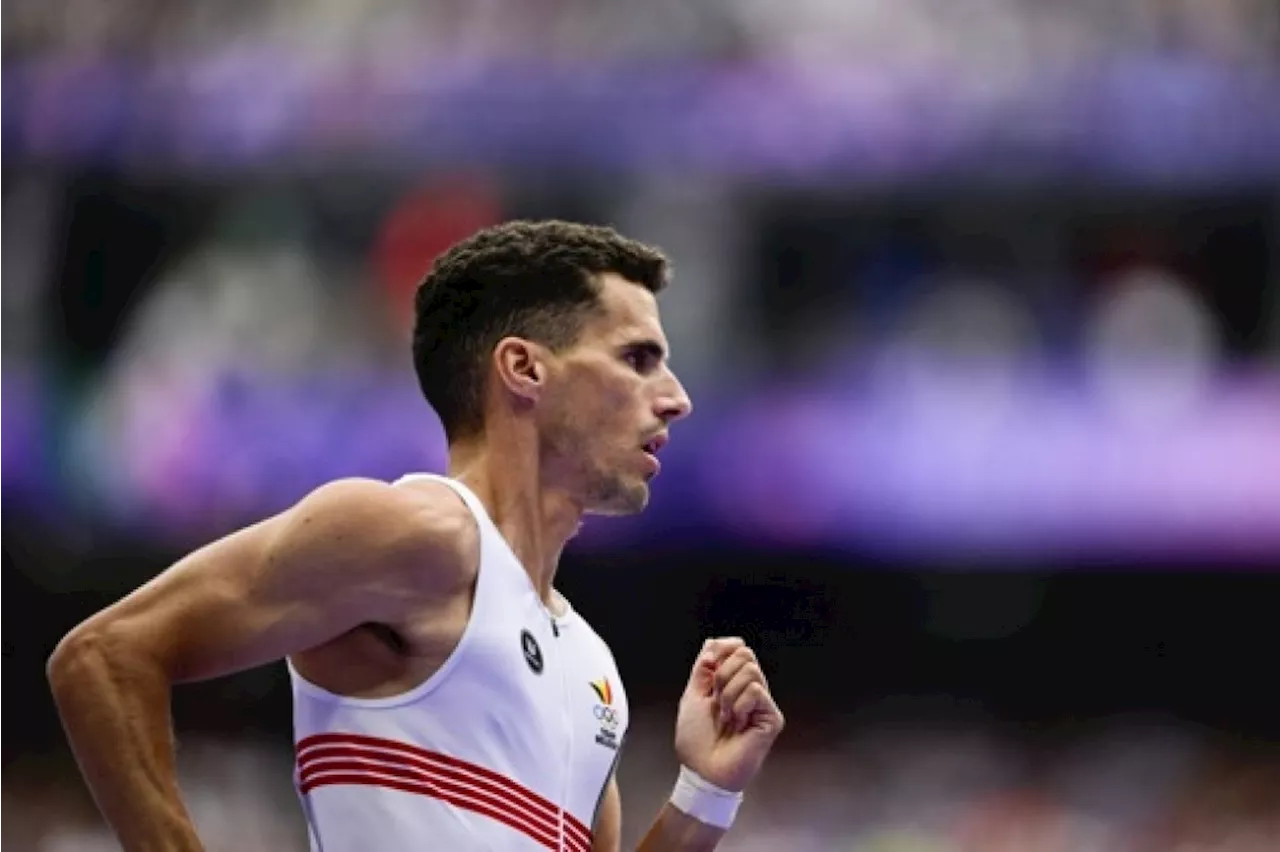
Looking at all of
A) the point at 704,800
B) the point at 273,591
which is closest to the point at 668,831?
the point at 704,800

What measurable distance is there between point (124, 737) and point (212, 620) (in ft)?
0.88

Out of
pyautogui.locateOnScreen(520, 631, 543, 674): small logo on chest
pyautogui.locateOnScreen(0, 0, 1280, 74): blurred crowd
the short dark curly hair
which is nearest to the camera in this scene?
pyautogui.locateOnScreen(520, 631, 543, 674): small logo on chest

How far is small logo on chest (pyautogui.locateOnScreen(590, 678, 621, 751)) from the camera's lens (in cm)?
455

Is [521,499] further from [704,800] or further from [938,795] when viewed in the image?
[938,795]

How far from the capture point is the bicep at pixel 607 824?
481cm

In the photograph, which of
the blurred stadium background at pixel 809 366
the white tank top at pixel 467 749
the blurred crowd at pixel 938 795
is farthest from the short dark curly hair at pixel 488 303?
the blurred stadium background at pixel 809 366

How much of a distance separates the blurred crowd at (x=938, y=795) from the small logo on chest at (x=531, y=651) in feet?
28.5

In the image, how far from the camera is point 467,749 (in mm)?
4121

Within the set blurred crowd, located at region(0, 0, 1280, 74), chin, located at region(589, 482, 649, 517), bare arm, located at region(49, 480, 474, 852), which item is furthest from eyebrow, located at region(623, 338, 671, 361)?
blurred crowd, located at region(0, 0, 1280, 74)

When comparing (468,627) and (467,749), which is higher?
A: (468,627)

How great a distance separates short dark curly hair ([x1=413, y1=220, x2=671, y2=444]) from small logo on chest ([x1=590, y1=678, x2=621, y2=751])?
66cm

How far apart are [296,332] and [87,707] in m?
11.0

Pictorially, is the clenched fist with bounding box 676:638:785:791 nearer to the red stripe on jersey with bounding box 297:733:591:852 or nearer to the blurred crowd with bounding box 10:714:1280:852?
the red stripe on jersey with bounding box 297:733:591:852

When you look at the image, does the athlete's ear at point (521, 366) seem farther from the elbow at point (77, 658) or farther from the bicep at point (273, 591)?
the elbow at point (77, 658)
